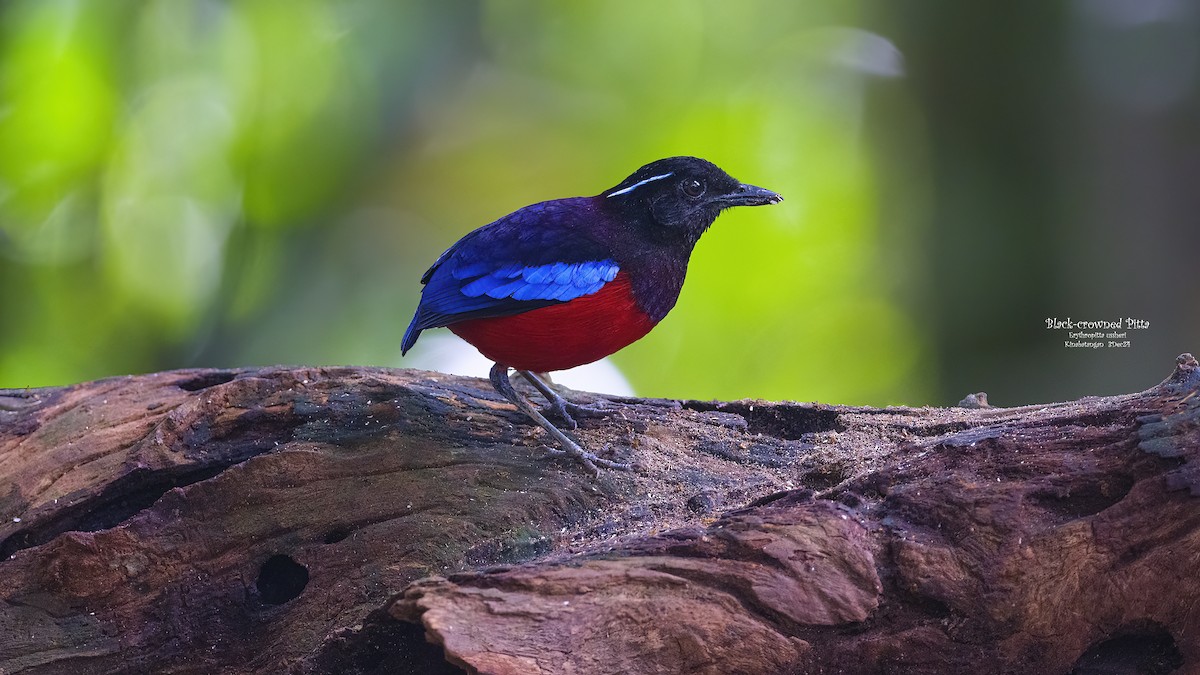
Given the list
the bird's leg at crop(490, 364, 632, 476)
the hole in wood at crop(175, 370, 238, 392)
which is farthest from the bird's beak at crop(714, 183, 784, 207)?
the hole in wood at crop(175, 370, 238, 392)

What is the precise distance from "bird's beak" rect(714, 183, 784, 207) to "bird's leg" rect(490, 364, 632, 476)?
127 cm

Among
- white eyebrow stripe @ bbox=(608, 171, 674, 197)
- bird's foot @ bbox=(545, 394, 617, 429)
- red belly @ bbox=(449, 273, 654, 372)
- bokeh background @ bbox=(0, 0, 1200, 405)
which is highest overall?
bokeh background @ bbox=(0, 0, 1200, 405)

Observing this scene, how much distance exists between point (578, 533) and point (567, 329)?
95cm

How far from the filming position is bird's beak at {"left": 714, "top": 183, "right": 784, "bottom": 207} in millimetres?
4480

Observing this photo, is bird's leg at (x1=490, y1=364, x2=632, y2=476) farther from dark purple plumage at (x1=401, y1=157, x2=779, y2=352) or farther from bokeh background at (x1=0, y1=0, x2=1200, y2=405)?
bokeh background at (x1=0, y1=0, x2=1200, y2=405)

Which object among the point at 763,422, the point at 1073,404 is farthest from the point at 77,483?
the point at 1073,404

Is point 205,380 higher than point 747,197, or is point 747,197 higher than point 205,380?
point 747,197

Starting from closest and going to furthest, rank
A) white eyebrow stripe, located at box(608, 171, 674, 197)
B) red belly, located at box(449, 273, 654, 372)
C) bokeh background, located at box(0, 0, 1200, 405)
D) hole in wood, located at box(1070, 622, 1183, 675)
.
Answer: hole in wood, located at box(1070, 622, 1183, 675)
red belly, located at box(449, 273, 654, 372)
white eyebrow stripe, located at box(608, 171, 674, 197)
bokeh background, located at box(0, 0, 1200, 405)

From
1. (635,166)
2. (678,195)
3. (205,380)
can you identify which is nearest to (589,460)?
(678,195)

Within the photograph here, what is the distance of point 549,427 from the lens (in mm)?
4133

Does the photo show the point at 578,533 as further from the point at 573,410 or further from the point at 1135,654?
the point at 1135,654

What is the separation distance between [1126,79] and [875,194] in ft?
6.10

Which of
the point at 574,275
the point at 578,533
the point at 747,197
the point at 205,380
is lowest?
the point at 578,533

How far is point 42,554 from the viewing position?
138 inches
